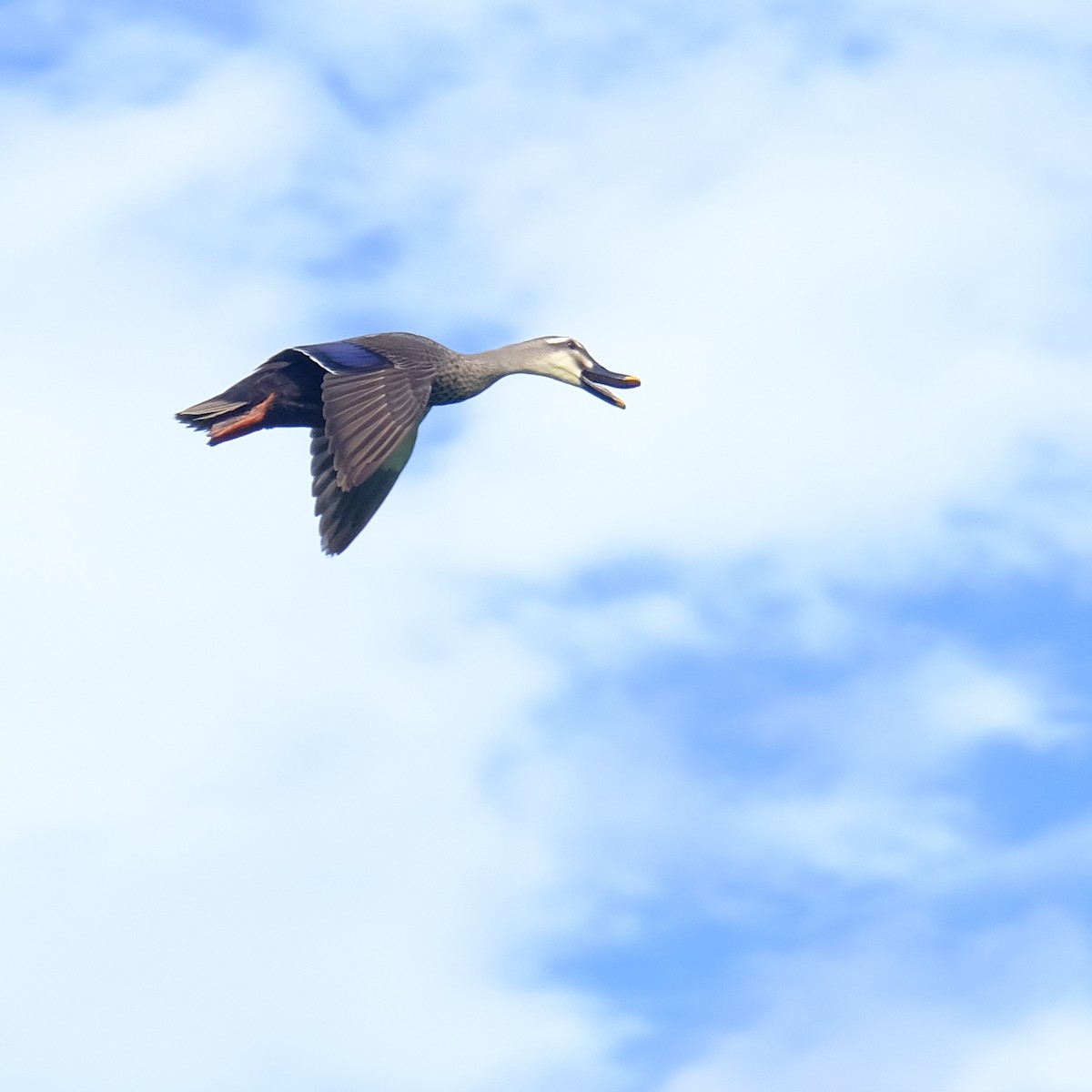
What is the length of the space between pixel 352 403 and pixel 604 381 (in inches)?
176

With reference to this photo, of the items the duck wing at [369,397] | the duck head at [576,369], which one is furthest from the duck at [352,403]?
the duck head at [576,369]

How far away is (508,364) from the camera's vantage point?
1828cm

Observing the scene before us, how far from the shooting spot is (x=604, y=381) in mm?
19062

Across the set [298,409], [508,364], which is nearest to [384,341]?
[298,409]

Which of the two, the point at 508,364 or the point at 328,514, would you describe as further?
the point at 508,364

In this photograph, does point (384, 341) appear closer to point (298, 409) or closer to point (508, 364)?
point (298, 409)

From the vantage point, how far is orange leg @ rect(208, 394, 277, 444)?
53.2 ft

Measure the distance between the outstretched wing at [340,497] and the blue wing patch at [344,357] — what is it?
88 centimetres

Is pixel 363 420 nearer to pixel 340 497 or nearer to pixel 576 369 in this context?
pixel 340 497

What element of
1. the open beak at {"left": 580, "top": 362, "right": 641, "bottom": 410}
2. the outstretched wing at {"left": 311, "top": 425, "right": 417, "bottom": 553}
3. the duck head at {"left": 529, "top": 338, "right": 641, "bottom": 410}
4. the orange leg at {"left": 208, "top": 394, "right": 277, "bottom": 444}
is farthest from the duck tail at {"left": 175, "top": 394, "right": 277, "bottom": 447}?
the open beak at {"left": 580, "top": 362, "right": 641, "bottom": 410}

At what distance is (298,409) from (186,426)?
2.91 feet

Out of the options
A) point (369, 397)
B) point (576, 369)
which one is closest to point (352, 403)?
point (369, 397)

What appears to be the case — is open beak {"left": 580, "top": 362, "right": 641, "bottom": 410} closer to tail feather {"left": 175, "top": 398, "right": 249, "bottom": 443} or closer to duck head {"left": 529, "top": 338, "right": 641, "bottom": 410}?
duck head {"left": 529, "top": 338, "right": 641, "bottom": 410}

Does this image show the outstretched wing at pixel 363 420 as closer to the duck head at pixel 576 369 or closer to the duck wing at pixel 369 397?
the duck wing at pixel 369 397
